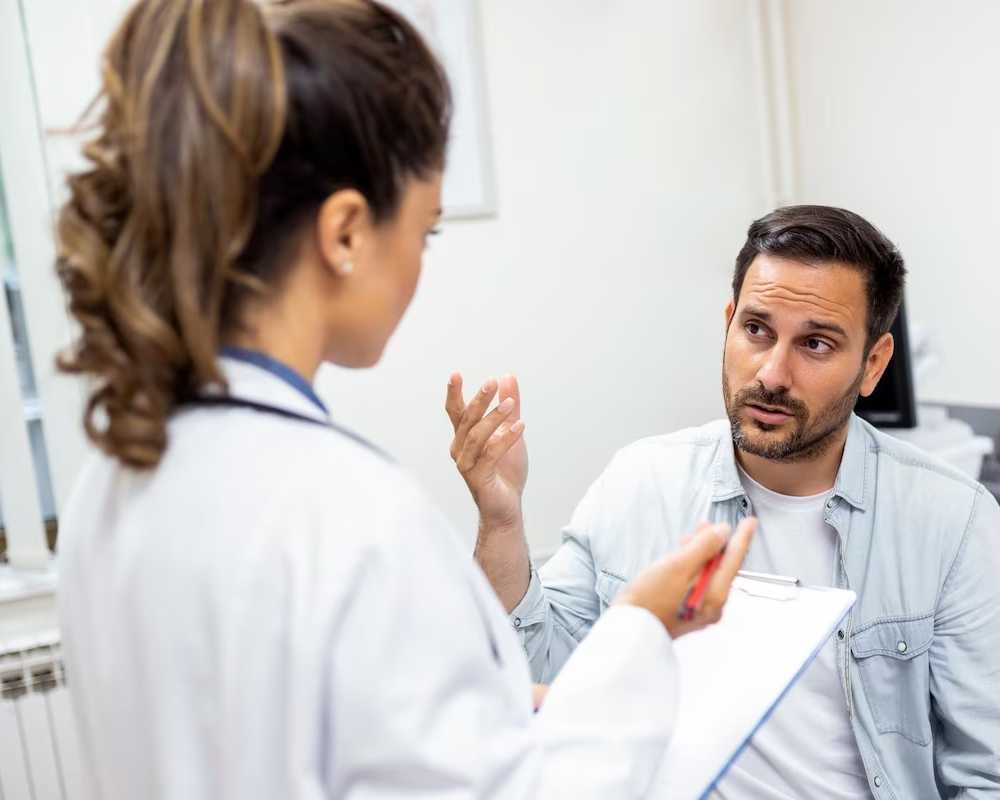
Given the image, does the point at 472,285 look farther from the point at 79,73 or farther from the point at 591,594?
the point at 591,594

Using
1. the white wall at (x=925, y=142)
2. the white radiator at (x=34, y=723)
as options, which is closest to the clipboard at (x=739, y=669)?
the white radiator at (x=34, y=723)

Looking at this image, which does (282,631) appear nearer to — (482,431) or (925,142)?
(482,431)

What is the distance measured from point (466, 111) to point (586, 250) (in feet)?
1.70

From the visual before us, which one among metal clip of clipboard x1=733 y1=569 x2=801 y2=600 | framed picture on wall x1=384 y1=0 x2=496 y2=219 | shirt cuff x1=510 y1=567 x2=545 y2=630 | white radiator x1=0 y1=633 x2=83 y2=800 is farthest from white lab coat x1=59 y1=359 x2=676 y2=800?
framed picture on wall x1=384 y1=0 x2=496 y2=219

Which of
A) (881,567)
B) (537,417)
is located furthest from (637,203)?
(881,567)

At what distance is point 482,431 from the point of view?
1.19 m

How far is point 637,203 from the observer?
8.97 ft

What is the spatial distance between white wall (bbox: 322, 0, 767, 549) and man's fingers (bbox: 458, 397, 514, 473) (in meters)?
1.21

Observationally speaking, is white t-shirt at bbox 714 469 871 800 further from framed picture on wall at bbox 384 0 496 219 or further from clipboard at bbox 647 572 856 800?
framed picture on wall at bbox 384 0 496 219

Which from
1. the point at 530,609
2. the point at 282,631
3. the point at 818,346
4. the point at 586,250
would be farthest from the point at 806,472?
the point at 586,250

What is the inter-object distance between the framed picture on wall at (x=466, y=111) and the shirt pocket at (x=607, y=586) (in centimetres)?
129

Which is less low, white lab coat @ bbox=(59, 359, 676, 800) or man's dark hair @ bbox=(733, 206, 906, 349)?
man's dark hair @ bbox=(733, 206, 906, 349)

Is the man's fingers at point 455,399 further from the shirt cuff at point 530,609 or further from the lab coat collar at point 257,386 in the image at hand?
the lab coat collar at point 257,386

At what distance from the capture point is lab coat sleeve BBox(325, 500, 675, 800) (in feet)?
1.70
